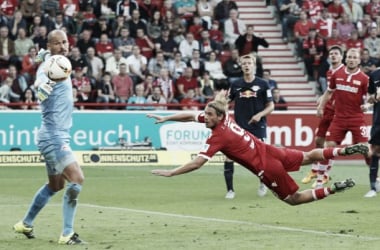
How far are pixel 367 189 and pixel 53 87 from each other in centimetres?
899

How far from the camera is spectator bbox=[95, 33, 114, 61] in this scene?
30844 millimetres

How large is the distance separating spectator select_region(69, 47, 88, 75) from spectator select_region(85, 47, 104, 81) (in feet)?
0.82

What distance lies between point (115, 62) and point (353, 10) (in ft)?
29.8

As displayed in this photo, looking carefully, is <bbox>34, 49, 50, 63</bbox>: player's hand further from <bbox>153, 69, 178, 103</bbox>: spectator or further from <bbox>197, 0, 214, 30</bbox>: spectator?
<bbox>197, 0, 214, 30</bbox>: spectator

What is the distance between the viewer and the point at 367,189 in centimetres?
1998

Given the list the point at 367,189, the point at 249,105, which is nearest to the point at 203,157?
the point at 249,105

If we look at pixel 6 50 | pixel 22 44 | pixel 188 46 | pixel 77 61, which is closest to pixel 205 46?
pixel 188 46

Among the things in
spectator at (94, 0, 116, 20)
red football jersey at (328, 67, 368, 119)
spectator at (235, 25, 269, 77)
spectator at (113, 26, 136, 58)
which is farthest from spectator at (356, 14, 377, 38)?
red football jersey at (328, 67, 368, 119)

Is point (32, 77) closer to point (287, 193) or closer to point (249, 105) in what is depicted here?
point (249, 105)

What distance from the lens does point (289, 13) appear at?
35.2m

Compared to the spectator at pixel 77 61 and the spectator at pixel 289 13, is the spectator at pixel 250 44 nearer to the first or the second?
the spectator at pixel 289 13

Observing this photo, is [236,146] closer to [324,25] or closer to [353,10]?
[324,25]

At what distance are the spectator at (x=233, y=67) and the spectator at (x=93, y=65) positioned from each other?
3.75 metres

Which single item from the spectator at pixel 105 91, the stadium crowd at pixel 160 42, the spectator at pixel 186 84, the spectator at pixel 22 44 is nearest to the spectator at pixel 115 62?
the stadium crowd at pixel 160 42
